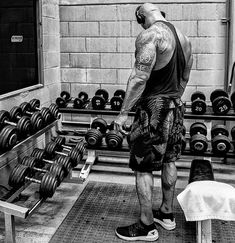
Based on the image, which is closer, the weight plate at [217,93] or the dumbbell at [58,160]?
the dumbbell at [58,160]

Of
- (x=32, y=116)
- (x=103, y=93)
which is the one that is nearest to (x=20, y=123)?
(x=32, y=116)

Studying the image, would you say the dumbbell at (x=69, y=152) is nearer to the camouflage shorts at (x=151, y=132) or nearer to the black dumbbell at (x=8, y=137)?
the black dumbbell at (x=8, y=137)

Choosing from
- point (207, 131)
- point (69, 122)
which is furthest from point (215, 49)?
point (69, 122)

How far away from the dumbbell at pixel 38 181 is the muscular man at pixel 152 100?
1.61ft

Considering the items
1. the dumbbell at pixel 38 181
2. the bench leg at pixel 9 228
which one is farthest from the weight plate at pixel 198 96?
the bench leg at pixel 9 228

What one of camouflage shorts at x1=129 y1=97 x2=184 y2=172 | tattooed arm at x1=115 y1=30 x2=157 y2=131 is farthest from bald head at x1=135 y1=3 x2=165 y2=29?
camouflage shorts at x1=129 y1=97 x2=184 y2=172

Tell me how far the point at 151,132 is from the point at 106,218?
74cm

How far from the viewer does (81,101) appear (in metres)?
3.77

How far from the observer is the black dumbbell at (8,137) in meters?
2.51

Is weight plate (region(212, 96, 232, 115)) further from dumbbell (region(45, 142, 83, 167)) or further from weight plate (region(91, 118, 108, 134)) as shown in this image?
dumbbell (region(45, 142, 83, 167))

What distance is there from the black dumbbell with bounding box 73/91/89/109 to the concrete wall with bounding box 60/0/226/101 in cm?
23

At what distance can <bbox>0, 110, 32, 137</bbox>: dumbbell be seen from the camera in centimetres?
280

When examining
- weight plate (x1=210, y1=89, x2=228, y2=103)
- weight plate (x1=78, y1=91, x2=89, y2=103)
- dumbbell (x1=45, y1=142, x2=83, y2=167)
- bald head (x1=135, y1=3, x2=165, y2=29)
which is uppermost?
bald head (x1=135, y1=3, x2=165, y2=29)

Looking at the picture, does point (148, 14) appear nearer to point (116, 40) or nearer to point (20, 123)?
point (20, 123)
